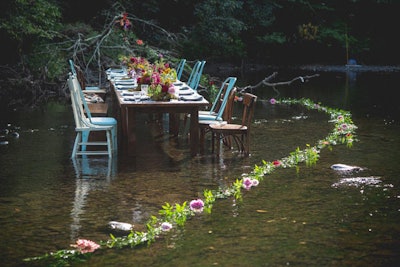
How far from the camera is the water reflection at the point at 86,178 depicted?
648 cm

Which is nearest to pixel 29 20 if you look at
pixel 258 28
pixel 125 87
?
pixel 125 87

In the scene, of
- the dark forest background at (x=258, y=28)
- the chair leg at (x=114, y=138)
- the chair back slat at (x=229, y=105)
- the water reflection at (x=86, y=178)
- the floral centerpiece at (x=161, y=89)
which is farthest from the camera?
the dark forest background at (x=258, y=28)

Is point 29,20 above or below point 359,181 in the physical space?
above

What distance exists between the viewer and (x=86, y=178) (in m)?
8.11

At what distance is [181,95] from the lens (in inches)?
384

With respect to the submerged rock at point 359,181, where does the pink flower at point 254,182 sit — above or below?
above

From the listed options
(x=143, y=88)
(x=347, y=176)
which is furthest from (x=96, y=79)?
(x=347, y=176)

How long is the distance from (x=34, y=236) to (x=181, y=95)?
424 cm

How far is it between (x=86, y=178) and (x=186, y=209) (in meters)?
1.81

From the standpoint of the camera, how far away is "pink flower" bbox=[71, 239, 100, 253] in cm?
545

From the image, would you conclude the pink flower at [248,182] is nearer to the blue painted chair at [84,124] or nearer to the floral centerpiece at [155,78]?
the floral centerpiece at [155,78]

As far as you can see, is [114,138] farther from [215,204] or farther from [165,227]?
[165,227]

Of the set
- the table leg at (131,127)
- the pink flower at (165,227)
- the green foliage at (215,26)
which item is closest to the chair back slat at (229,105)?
the table leg at (131,127)

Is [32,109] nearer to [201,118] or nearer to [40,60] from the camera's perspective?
[40,60]
